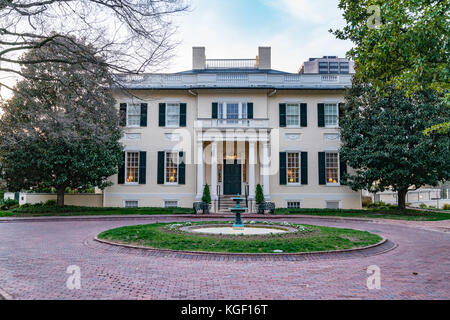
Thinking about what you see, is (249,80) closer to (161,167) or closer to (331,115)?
(331,115)

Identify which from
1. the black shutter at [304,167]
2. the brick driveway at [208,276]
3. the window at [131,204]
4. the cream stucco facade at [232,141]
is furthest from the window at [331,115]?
the brick driveway at [208,276]

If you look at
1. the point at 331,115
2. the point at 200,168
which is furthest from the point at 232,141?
the point at 331,115

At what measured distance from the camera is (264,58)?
26203mm

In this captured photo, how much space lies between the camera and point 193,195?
2297cm

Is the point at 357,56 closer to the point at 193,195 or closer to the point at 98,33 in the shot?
the point at 98,33

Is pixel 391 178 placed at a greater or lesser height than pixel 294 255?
greater

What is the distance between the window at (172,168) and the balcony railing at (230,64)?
8.84 meters

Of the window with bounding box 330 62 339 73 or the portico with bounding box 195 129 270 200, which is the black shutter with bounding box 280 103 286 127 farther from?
the window with bounding box 330 62 339 73

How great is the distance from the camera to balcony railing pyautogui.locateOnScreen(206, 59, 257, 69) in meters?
27.3

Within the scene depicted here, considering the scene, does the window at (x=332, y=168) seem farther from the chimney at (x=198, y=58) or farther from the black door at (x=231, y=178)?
the chimney at (x=198, y=58)

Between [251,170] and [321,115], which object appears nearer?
[251,170]

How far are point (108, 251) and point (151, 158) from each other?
14.7 metres

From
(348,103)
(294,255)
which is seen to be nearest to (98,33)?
(294,255)

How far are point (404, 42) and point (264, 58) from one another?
18.1 metres
